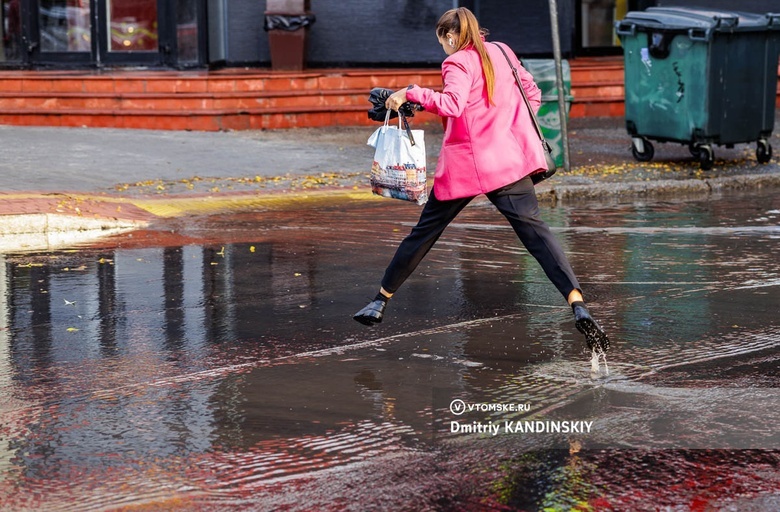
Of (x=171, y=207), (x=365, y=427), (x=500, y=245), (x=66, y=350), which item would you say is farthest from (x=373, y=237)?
(x=365, y=427)

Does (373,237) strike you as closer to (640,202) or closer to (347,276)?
(347,276)

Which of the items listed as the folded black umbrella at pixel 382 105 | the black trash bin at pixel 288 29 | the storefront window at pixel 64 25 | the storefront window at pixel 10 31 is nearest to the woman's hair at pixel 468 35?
the folded black umbrella at pixel 382 105

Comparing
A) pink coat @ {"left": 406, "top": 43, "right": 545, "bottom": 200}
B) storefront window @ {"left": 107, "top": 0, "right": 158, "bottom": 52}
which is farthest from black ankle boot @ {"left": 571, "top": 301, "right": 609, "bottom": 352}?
storefront window @ {"left": 107, "top": 0, "right": 158, "bottom": 52}

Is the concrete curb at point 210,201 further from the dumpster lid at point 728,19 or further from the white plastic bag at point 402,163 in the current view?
the white plastic bag at point 402,163

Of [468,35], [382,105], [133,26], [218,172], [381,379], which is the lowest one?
[381,379]

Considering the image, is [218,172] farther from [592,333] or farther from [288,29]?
[592,333]

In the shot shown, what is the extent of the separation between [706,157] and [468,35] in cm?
797

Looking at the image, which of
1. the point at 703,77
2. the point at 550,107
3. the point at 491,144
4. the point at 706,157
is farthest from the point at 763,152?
the point at 491,144

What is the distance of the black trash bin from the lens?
17.8 m

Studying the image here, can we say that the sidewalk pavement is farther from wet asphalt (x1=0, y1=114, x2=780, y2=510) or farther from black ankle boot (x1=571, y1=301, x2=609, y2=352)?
black ankle boot (x1=571, y1=301, x2=609, y2=352)

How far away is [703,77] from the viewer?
13.3 metres

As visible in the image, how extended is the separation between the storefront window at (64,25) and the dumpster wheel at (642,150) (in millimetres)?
8265

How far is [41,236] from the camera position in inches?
384

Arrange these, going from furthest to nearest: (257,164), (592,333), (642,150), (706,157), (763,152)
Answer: (642,150) < (763,152) < (706,157) < (257,164) < (592,333)
